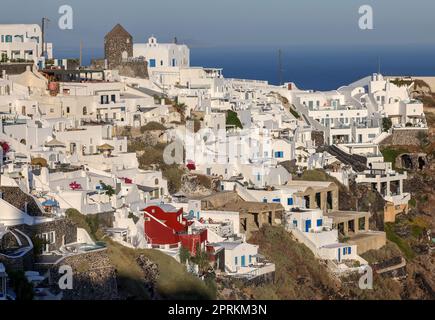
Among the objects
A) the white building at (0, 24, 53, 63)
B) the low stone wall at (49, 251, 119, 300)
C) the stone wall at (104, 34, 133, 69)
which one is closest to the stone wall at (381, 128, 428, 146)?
the stone wall at (104, 34, 133, 69)

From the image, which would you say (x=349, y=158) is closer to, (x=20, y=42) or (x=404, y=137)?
(x=404, y=137)

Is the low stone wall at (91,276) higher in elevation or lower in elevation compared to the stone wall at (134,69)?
lower

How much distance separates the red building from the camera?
41.5 m

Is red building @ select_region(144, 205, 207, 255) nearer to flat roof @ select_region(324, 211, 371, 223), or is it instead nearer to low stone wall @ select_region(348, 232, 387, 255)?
low stone wall @ select_region(348, 232, 387, 255)

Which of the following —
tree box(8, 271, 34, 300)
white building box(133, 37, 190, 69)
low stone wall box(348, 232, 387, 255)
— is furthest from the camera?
white building box(133, 37, 190, 69)

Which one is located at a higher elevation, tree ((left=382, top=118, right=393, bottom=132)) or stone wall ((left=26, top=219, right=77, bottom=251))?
tree ((left=382, top=118, right=393, bottom=132))

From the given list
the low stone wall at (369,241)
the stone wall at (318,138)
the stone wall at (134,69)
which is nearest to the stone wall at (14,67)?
the stone wall at (134,69)

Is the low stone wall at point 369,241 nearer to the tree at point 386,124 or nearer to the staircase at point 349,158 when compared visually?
the staircase at point 349,158

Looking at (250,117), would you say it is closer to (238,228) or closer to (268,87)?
(268,87)

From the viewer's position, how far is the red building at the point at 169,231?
136ft

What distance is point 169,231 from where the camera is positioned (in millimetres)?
41719

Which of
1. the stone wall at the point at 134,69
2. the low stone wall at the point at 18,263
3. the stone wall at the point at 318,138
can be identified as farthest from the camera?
the stone wall at the point at 134,69

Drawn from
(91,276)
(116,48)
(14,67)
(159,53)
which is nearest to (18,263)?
(91,276)
